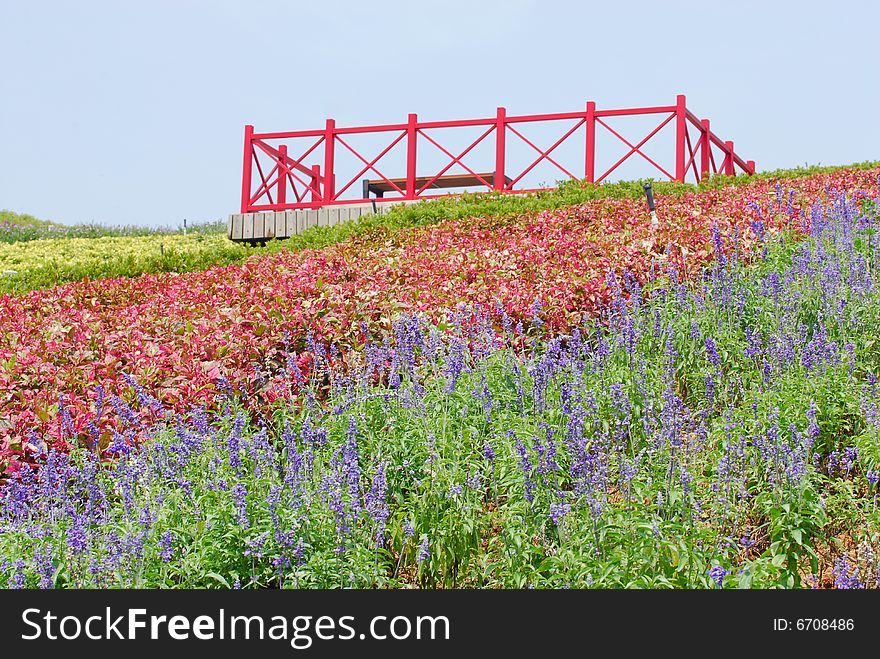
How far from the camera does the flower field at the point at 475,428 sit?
3.82 m

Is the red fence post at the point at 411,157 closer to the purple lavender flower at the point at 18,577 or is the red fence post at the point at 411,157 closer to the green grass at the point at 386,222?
the green grass at the point at 386,222

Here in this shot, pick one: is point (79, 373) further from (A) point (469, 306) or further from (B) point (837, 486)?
(B) point (837, 486)

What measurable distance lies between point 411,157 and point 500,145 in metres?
1.68

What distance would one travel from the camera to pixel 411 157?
16500 millimetres

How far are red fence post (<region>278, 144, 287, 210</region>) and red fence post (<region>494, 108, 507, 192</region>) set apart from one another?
4212 millimetres

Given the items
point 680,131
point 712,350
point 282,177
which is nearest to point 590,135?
point 680,131

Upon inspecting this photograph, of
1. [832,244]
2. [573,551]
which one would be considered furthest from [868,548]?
[832,244]

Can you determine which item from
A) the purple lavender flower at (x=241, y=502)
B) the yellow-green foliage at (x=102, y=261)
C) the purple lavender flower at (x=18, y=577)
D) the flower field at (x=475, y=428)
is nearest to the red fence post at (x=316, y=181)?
the yellow-green foliage at (x=102, y=261)

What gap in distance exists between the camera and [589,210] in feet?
39.0

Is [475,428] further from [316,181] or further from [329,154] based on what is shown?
[316,181]

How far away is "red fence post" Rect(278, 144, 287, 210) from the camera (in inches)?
679

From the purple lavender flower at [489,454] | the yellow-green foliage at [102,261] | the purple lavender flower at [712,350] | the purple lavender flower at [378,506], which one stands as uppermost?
the yellow-green foliage at [102,261]

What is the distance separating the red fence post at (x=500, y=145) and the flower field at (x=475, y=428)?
24.2 ft

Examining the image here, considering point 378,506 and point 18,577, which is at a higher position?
point 378,506
